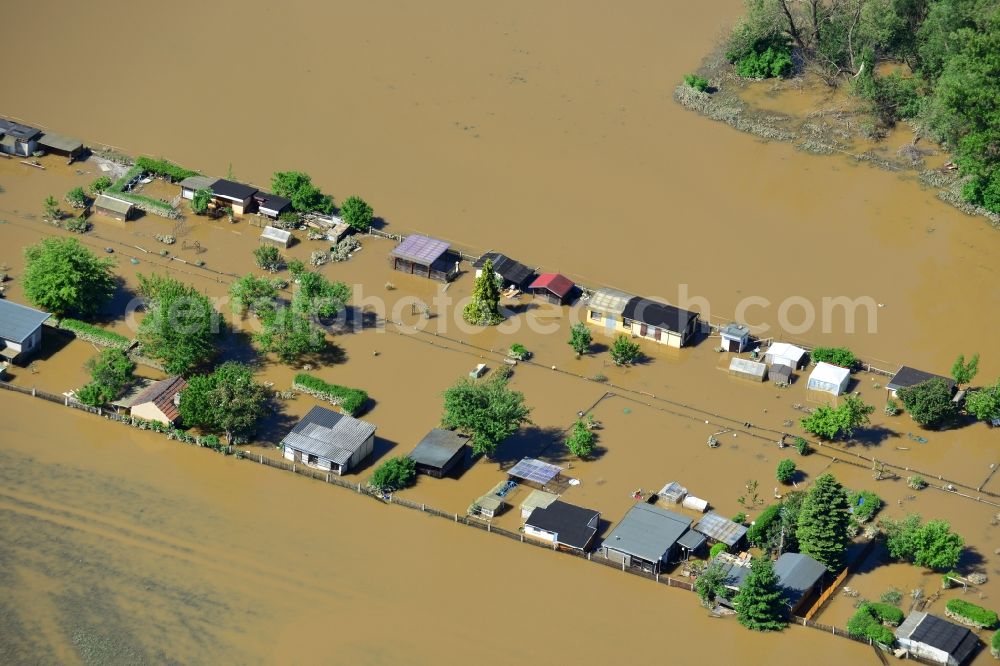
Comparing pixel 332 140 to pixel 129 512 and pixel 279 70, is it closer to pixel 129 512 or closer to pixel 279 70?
pixel 279 70

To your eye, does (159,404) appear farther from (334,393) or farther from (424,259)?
(424,259)

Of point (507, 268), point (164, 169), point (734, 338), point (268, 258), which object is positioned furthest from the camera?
point (164, 169)

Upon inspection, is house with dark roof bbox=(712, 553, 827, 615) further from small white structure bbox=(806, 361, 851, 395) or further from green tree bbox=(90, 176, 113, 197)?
green tree bbox=(90, 176, 113, 197)

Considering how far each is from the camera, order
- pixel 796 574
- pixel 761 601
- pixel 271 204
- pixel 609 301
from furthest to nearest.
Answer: pixel 271 204 → pixel 609 301 → pixel 796 574 → pixel 761 601

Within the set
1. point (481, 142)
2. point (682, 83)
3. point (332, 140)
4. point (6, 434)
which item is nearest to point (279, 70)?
point (332, 140)

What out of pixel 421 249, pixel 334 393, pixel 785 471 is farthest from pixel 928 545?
pixel 421 249

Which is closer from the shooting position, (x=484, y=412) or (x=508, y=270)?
(x=484, y=412)
